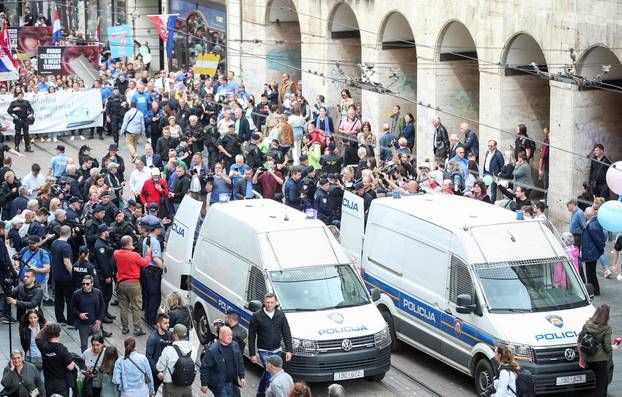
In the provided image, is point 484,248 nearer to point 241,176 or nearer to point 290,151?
point 241,176

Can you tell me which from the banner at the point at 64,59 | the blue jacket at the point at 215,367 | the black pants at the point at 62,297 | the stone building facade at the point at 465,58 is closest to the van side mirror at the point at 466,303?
the blue jacket at the point at 215,367

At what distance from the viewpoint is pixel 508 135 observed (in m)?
30.1

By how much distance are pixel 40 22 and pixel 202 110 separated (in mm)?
26945

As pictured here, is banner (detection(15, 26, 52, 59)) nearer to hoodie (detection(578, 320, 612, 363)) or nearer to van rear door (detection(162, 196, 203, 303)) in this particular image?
van rear door (detection(162, 196, 203, 303))

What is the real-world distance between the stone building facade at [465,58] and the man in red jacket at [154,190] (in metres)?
6.73

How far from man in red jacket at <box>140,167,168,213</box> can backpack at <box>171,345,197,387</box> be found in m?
9.75

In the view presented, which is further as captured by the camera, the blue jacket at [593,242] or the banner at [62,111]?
the banner at [62,111]

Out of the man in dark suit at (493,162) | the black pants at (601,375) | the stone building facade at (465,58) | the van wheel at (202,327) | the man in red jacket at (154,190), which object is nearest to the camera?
the black pants at (601,375)

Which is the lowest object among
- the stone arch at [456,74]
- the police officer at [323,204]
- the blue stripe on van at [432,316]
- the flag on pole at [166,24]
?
the blue stripe on van at [432,316]

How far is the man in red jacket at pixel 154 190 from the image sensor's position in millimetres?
25000

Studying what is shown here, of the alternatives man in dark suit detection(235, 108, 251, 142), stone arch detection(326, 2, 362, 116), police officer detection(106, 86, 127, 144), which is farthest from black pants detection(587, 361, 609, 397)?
stone arch detection(326, 2, 362, 116)

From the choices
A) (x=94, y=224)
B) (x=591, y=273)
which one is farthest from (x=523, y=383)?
(x=94, y=224)

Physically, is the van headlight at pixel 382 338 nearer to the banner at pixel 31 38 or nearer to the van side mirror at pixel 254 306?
the van side mirror at pixel 254 306

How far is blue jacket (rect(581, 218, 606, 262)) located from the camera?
2200 cm
